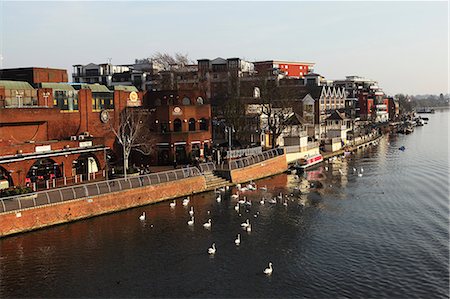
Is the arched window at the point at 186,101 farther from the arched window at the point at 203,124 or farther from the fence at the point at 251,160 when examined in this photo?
the fence at the point at 251,160

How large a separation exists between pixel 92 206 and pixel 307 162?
36.9m

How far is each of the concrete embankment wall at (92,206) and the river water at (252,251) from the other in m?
0.86

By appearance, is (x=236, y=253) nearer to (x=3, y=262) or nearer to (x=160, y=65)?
(x=3, y=262)

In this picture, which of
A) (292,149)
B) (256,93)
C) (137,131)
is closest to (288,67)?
(256,93)

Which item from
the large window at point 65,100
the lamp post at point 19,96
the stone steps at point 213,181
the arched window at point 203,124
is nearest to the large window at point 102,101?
the large window at point 65,100

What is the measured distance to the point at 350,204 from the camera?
4541 cm

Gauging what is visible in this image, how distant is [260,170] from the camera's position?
60469mm

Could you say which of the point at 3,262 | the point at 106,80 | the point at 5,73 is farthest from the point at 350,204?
the point at 106,80

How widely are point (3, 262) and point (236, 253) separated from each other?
14.4 meters

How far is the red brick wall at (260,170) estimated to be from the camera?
184ft

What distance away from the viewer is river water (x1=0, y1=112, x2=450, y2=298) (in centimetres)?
2619

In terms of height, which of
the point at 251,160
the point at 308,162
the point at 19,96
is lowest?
the point at 308,162

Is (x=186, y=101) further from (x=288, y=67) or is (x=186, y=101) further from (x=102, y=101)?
(x=288, y=67)

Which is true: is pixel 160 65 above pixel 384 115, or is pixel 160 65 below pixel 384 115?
above
